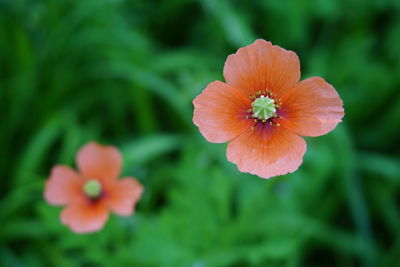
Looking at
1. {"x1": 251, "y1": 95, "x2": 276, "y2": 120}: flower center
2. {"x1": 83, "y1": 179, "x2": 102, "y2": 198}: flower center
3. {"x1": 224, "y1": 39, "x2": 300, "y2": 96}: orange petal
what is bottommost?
{"x1": 251, "y1": 95, "x2": 276, "y2": 120}: flower center

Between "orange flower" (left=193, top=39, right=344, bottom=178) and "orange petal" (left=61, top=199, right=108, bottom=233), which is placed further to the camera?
"orange petal" (left=61, top=199, right=108, bottom=233)

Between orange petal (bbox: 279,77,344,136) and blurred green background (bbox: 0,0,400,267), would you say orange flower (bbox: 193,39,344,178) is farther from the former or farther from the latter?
blurred green background (bbox: 0,0,400,267)

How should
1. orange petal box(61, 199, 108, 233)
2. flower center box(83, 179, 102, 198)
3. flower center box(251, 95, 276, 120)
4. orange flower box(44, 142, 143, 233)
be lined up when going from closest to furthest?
flower center box(251, 95, 276, 120) < orange petal box(61, 199, 108, 233) < orange flower box(44, 142, 143, 233) < flower center box(83, 179, 102, 198)

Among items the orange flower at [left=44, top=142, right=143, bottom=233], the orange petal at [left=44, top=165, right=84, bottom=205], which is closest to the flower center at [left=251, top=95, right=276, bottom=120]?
the orange flower at [left=44, top=142, right=143, bottom=233]

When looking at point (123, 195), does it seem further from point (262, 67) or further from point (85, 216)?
point (262, 67)

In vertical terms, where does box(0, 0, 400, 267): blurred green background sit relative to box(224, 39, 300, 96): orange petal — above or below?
above

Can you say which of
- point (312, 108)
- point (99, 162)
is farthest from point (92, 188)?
point (312, 108)

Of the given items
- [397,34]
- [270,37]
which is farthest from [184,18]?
[397,34]

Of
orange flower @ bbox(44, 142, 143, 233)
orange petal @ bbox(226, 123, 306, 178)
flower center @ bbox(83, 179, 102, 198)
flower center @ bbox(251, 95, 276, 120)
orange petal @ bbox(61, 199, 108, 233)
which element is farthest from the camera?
flower center @ bbox(83, 179, 102, 198)
